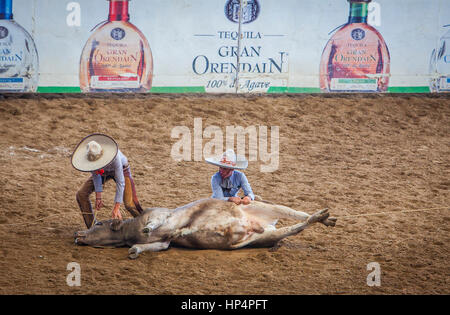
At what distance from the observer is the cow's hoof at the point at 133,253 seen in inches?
243

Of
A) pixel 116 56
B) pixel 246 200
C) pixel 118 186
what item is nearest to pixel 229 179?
pixel 246 200

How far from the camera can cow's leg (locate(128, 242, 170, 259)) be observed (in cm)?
618

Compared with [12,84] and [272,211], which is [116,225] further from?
[12,84]

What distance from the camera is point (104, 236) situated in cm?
655

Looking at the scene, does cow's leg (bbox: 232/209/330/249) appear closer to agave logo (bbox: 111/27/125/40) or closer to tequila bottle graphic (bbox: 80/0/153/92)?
tequila bottle graphic (bbox: 80/0/153/92)

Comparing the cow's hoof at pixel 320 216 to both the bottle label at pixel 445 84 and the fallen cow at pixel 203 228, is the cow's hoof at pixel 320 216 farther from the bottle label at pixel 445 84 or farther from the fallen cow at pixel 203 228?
the bottle label at pixel 445 84

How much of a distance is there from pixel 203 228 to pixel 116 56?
23.0 feet

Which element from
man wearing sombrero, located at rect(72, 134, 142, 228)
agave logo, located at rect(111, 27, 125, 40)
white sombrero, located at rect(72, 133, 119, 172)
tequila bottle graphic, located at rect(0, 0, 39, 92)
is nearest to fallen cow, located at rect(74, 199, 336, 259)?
man wearing sombrero, located at rect(72, 134, 142, 228)

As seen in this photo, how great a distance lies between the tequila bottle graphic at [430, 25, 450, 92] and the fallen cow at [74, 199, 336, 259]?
7616mm

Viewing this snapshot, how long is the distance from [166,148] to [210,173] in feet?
4.95

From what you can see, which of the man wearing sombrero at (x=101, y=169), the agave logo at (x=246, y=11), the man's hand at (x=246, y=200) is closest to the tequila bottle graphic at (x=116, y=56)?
the agave logo at (x=246, y=11)

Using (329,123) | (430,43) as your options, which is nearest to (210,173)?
(329,123)

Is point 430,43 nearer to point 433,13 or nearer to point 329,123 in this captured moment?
point 433,13

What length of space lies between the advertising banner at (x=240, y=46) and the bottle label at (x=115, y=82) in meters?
0.02
